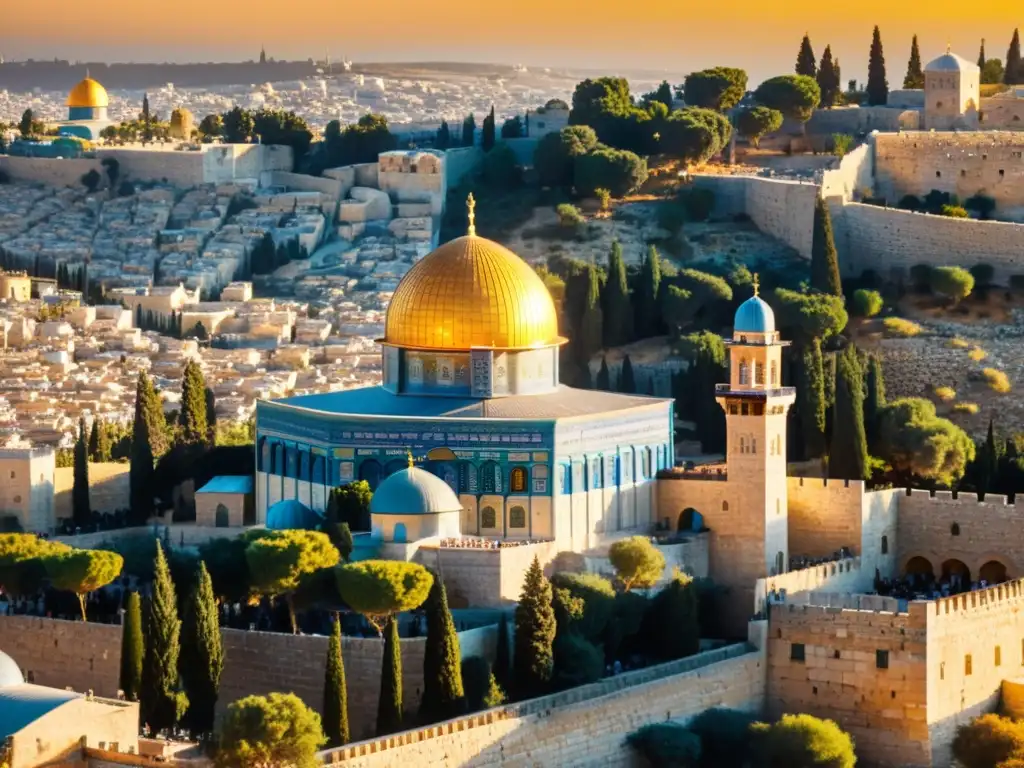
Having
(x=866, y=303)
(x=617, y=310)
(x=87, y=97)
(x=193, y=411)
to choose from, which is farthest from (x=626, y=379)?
(x=87, y=97)

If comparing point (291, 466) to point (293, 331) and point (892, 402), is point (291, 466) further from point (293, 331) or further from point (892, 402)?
point (293, 331)

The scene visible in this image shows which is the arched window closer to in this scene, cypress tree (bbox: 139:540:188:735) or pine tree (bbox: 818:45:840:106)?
cypress tree (bbox: 139:540:188:735)

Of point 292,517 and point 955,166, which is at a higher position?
point 955,166

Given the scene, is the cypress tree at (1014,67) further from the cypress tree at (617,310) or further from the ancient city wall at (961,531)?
the ancient city wall at (961,531)

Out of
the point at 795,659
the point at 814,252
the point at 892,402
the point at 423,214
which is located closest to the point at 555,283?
the point at 814,252

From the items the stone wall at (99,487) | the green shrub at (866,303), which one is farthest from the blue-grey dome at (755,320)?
the green shrub at (866,303)

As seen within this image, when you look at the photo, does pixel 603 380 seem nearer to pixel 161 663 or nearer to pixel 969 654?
pixel 969 654


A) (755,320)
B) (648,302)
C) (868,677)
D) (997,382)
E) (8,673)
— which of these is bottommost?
(868,677)
